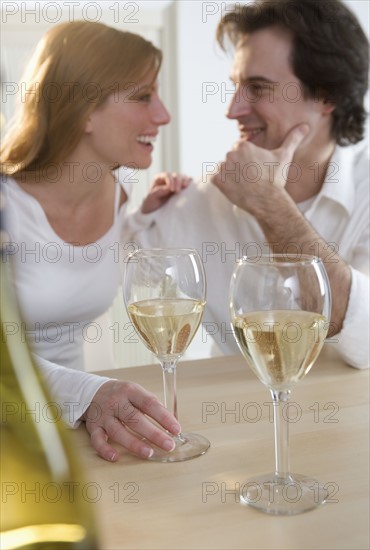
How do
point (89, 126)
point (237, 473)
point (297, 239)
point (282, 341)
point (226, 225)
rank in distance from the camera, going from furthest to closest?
point (89, 126) → point (226, 225) → point (297, 239) → point (237, 473) → point (282, 341)

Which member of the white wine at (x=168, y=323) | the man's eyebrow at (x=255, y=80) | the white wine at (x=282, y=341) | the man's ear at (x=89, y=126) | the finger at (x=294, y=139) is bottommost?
the white wine at (x=168, y=323)

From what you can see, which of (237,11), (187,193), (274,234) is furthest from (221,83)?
(274,234)

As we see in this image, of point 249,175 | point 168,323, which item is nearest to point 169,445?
point 168,323

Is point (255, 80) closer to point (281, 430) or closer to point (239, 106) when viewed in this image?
point (239, 106)

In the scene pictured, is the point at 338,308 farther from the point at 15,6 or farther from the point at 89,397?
the point at 15,6

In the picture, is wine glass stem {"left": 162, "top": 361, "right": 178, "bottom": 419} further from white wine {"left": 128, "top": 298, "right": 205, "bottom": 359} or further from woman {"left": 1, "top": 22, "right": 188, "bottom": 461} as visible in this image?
woman {"left": 1, "top": 22, "right": 188, "bottom": 461}

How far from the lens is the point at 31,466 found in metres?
0.35

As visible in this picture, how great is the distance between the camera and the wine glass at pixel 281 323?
545mm

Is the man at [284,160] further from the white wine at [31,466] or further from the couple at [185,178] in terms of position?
the white wine at [31,466]

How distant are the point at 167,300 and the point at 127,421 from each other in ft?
0.43

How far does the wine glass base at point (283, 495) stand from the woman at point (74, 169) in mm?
914

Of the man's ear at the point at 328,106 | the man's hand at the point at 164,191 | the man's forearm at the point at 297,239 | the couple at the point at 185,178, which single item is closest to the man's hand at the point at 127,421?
the man's forearm at the point at 297,239

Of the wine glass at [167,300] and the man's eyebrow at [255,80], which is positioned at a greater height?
the man's eyebrow at [255,80]

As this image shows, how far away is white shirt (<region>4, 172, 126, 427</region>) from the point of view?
5.07 ft
